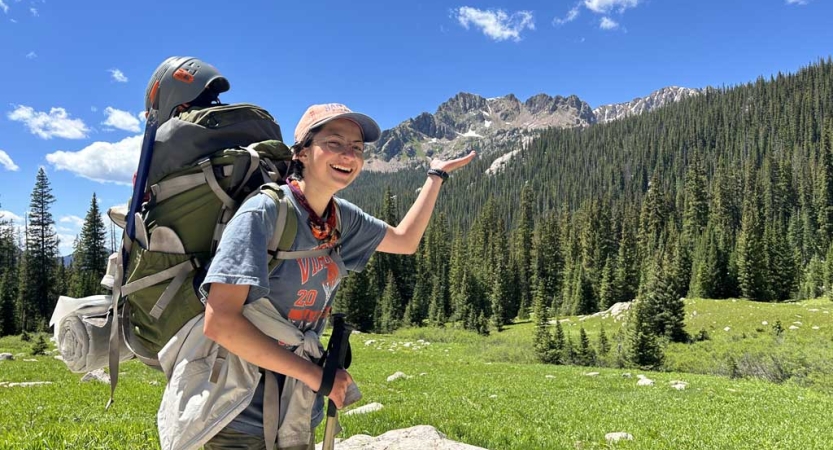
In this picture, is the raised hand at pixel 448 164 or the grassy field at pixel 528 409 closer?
the raised hand at pixel 448 164

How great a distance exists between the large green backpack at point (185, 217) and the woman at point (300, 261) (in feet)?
0.40

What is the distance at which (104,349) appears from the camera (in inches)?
93.0

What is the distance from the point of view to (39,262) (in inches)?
2336

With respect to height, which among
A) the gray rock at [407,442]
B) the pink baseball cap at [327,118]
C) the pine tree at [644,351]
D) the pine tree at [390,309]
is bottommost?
the pine tree at [390,309]

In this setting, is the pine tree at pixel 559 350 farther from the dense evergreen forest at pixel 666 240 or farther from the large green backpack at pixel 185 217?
the large green backpack at pixel 185 217

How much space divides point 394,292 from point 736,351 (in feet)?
155

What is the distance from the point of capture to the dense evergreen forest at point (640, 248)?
59750mm

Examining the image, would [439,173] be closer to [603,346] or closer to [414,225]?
[414,225]

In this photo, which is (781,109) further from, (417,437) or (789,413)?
(417,437)

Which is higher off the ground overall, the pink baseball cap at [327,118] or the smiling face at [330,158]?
the pink baseball cap at [327,118]

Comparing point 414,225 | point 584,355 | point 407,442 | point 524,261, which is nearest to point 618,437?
point 407,442

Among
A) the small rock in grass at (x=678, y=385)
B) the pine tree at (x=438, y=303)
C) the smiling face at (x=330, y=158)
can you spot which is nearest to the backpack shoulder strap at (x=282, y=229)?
the smiling face at (x=330, y=158)

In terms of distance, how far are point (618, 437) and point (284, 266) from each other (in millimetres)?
7859

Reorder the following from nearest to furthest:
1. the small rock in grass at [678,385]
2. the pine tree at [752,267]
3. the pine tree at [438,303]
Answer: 1. the small rock in grass at [678,385]
2. the pine tree at [752,267]
3. the pine tree at [438,303]
